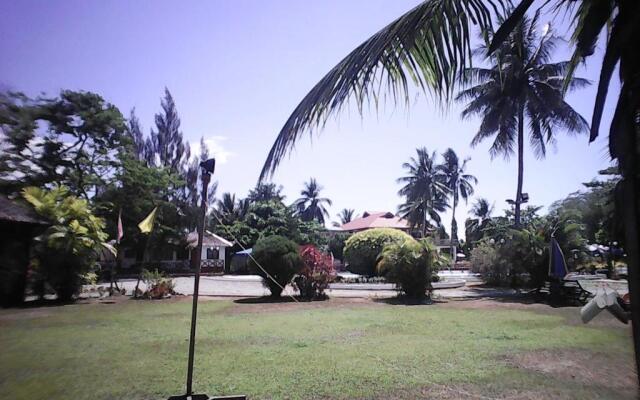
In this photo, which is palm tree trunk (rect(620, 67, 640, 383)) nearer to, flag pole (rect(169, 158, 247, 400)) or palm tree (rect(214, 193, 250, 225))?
flag pole (rect(169, 158, 247, 400))

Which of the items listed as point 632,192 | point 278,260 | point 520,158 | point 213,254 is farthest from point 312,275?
point 213,254

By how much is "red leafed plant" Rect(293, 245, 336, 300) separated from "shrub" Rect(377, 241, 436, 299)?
2.46 metres

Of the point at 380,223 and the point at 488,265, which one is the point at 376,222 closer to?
the point at 380,223

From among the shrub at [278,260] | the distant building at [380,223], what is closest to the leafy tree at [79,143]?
the shrub at [278,260]

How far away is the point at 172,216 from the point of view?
39.1m

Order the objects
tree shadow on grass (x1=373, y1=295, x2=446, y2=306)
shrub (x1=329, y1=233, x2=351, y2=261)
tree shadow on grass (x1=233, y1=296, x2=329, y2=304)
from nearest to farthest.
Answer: tree shadow on grass (x1=373, y1=295, x2=446, y2=306), tree shadow on grass (x1=233, y1=296, x2=329, y2=304), shrub (x1=329, y1=233, x2=351, y2=261)

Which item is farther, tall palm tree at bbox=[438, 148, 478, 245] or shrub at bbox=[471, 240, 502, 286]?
tall palm tree at bbox=[438, 148, 478, 245]

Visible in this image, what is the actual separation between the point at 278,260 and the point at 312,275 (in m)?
1.53

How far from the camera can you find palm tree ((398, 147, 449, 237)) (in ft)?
158

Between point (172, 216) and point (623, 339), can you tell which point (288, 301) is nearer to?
point (623, 339)

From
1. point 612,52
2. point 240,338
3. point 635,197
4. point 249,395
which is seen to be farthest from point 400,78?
point 240,338

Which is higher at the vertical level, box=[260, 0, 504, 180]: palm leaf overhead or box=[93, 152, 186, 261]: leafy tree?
box=[93, 152, 186, 261]: leafy tree

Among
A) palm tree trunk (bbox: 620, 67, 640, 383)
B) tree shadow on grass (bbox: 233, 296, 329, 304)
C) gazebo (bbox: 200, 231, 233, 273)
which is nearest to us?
palm tree trunk (bbox: 620, 67, 640, 383)

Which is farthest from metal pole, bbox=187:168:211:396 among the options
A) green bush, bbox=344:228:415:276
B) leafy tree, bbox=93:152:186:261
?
leafy tree, bbox=93:152:186:261
